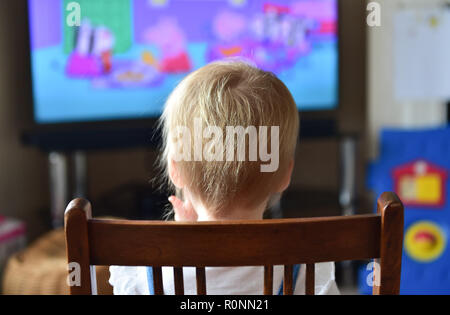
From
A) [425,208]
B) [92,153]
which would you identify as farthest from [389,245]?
[92,153]

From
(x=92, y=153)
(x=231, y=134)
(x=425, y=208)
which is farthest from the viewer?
(x=92, y=153)

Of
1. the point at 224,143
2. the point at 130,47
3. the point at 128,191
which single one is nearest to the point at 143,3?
the point at 130,47

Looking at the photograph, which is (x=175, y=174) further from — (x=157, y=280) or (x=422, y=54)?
(x=422, y=54)

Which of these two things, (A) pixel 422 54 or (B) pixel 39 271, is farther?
(A) pixel 422 54

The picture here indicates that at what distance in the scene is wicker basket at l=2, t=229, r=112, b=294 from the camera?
65.3 inches

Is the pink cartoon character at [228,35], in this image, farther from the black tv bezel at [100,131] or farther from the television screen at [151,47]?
the black tv bezel at [100,131]

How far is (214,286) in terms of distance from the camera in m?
0.79

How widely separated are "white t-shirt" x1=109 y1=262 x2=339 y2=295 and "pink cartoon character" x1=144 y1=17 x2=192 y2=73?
1487mm

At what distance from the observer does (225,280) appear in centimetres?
79

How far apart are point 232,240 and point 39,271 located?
1252mm

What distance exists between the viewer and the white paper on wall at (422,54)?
228 centimetres

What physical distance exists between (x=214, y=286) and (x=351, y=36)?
6.59ft

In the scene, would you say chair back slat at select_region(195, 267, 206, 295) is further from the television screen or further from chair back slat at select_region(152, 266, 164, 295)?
the television screen
